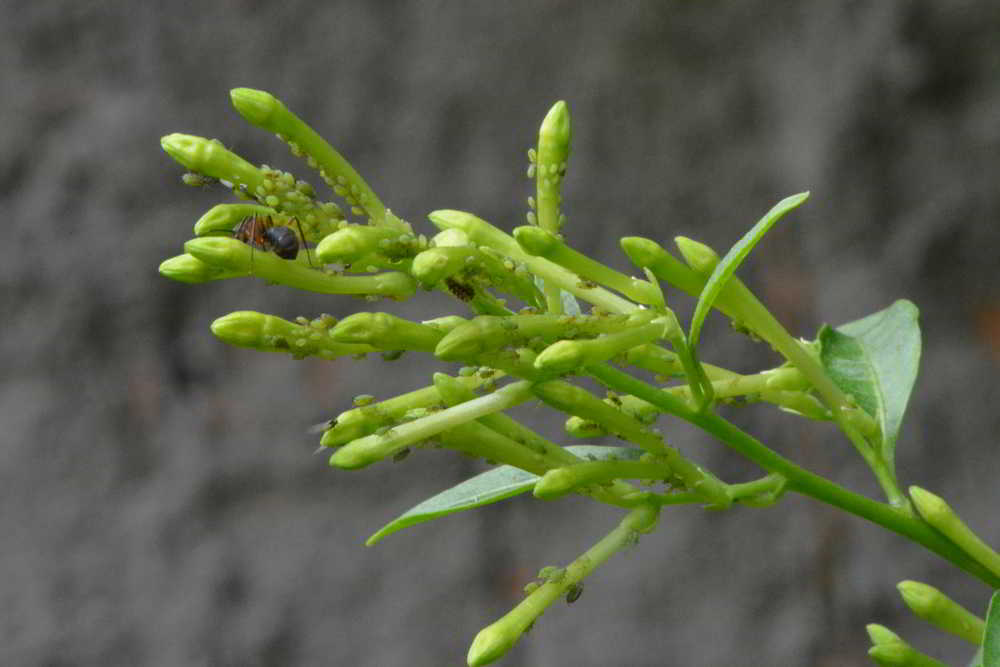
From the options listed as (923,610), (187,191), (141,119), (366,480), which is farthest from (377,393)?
(923,610)

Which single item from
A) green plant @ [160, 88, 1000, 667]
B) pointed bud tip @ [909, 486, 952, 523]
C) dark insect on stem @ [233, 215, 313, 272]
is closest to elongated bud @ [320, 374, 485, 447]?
green plant @ [160, 88, 1000, 667]

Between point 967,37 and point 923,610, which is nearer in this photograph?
point 923,610

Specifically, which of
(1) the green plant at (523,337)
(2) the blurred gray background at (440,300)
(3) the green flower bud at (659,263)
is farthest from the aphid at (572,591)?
(2) the blurred gray background at (440,300)

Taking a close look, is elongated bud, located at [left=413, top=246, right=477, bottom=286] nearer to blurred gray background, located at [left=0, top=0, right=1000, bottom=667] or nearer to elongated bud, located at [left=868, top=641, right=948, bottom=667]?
elongated bud, located at [left=868, top=641, right=948, bottom=667]

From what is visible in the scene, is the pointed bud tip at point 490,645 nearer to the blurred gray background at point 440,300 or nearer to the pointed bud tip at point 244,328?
the pointed bud tip at point 244,328

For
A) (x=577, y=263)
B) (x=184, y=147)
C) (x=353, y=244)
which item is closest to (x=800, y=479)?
(x=577, y=263)

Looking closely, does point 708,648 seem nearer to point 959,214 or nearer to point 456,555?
point 456,555

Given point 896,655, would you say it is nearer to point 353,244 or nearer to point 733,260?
point 733,260

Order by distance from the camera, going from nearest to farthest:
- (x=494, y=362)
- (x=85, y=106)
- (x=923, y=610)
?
(x=494, y=362) → (x=923, y=610) → (x=85, y=106)
